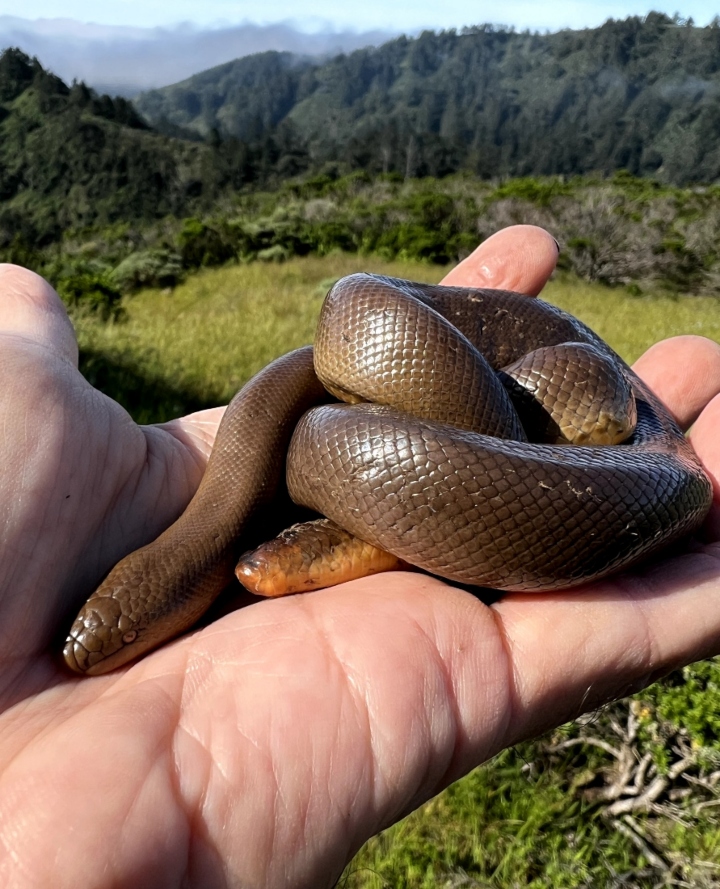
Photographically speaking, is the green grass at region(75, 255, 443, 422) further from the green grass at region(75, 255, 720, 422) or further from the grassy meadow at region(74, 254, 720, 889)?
the grassy meadow at region(74, 254, 720, 889)

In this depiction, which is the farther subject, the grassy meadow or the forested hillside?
the forested hillside

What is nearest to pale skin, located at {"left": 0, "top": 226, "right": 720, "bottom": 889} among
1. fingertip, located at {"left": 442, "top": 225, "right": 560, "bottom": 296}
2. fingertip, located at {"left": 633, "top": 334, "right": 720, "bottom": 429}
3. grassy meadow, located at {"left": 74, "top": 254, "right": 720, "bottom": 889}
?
fingertip, located at {"left": 633, "top": 334, "right": 720, "bottom": 429}

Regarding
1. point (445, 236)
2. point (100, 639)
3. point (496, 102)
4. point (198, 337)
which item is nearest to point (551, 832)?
point (100, 639)

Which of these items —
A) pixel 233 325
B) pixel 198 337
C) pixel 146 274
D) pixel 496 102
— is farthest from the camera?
pixel 496 102

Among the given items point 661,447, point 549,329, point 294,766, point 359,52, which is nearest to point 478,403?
point 661,447

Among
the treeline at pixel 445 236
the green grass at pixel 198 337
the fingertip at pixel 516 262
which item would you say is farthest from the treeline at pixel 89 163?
the fingertip at pixel 516 262

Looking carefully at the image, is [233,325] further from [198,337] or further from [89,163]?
[89,163]
